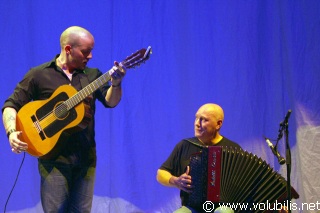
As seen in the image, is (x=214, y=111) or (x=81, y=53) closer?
(x=81, y=53)

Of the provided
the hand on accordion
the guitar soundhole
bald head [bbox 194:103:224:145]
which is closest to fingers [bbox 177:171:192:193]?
the hand on accordion

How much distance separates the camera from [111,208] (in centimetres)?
358

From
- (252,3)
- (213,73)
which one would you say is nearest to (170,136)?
(213,73)

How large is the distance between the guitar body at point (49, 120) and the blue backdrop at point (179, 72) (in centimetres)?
118

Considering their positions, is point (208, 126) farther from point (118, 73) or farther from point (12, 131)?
point (12, 131)

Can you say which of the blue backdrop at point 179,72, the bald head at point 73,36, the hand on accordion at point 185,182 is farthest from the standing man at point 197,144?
the bald head at point 73,36

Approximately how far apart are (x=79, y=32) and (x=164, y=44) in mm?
1277

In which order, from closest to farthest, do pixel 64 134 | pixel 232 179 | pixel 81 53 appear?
pixel 64 134 < pixel 81 53 < pixel 232 179

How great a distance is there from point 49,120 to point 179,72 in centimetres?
152

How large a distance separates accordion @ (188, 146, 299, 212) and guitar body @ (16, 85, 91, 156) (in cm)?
75

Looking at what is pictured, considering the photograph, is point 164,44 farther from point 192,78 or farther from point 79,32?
point 79,32

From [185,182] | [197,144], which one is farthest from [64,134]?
[197,144]

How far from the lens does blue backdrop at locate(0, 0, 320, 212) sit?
3.63 meters

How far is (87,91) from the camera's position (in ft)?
8.10
